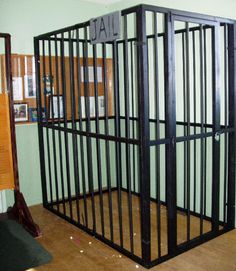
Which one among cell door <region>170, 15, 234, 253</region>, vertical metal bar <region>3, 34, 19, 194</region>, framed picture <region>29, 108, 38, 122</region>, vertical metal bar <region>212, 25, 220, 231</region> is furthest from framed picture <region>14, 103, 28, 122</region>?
vertical metal bar <region>212, 25, 220, 231</region>

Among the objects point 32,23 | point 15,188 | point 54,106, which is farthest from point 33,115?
point 32,23

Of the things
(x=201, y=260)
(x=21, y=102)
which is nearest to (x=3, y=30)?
(x=21, y=102)

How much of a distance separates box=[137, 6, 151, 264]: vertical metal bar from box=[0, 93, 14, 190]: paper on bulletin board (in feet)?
5.09

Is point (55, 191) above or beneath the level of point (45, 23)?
beneath

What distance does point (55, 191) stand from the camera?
4199mm

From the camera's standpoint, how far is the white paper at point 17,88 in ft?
12.6

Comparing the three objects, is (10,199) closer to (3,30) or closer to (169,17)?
(3,30)

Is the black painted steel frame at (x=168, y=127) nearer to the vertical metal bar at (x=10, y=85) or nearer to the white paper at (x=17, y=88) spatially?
the white paper at (x=17, y=88)

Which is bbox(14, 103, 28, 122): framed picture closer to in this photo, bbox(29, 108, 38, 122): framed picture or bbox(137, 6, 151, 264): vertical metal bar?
bbox(29, 108, 38, 122): framed picture

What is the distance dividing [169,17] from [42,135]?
2.00 m

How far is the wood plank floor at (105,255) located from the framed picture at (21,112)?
1.27m

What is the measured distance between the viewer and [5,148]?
3525 mm

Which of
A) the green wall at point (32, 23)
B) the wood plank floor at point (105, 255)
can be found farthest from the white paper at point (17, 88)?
the wood plank floor at point (105, 255)

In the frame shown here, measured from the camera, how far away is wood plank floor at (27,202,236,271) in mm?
2758
